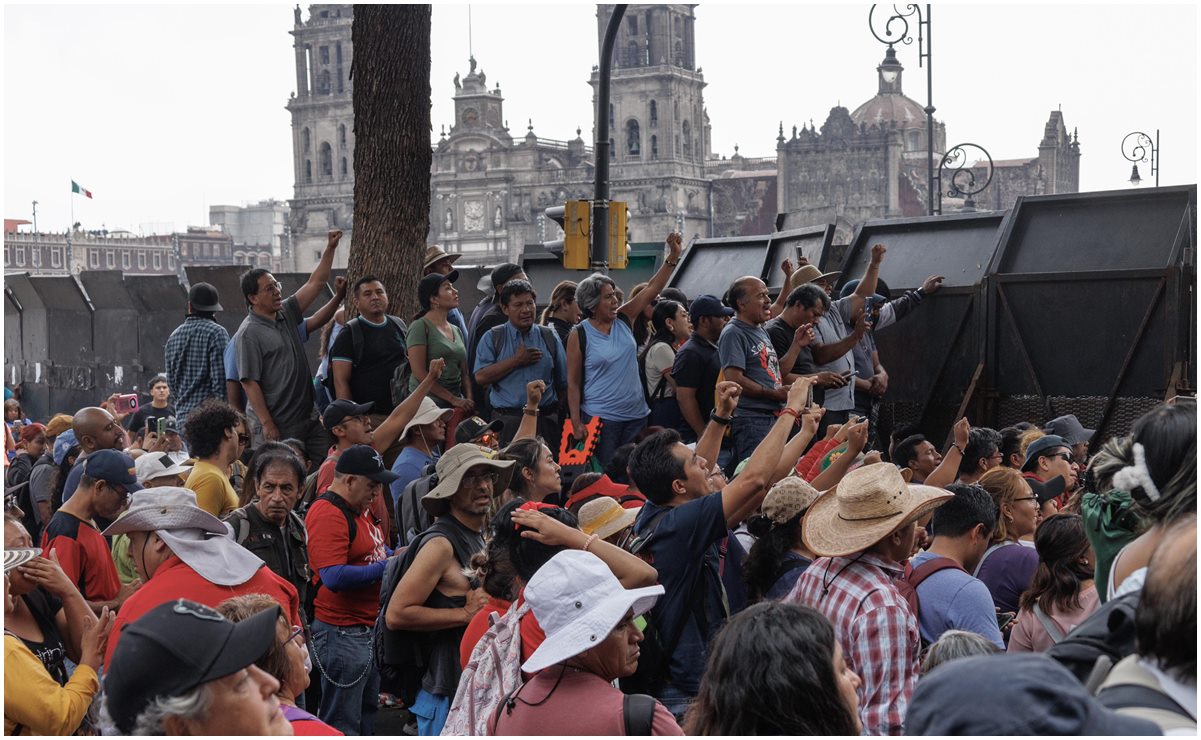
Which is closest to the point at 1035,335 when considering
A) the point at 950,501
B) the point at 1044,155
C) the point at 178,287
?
the point at 950,501

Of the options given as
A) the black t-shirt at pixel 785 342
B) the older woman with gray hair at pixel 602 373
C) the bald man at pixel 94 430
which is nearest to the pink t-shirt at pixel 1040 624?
the older woman with gray hair at pixel 602 373

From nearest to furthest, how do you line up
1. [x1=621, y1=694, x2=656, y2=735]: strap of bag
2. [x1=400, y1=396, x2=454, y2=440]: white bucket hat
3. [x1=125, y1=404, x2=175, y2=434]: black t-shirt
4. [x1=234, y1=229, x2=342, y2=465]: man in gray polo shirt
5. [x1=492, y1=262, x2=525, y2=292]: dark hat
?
[x1=621, y1=694, x2=656, y2=735]: strap of bag
[x1=400, y1=396, x2=454, y2=440]: white bucket hat
[x1=234, y1=229, x2=342, y2=465]: man in gray polo shirt
[x1=492, y1=262, x2=525, y2=292]: dark hat
[x1=125, y1=404, x2=175, y2=434]: black t-shirt

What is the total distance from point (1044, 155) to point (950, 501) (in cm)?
8625

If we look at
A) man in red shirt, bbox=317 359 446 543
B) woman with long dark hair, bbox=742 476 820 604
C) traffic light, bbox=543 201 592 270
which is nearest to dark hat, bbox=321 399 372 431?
man in red shirt, bbox=317 359 446 543

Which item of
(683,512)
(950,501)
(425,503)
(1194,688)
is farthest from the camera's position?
(425,503)

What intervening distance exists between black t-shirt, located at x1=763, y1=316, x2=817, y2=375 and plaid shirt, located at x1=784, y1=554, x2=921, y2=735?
499 centimetres

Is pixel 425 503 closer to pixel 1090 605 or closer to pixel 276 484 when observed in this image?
pixel 276 484

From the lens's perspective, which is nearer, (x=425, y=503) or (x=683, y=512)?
(x=683, y=512)

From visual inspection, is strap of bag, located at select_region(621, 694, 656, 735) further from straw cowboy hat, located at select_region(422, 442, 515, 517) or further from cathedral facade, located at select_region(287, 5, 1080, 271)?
cathedral facade, located at select_region(287, 5, 1080, 271)

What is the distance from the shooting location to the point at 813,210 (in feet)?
300

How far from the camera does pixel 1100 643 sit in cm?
283

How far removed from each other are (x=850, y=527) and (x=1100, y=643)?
1476 mm

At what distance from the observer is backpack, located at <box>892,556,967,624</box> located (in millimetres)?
4395

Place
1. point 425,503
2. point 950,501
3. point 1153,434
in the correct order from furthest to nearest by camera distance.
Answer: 1. point 425,503
2. point 950,501
3. point 1153,434
